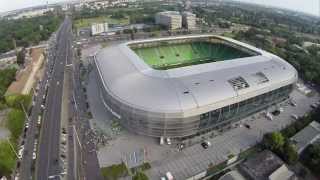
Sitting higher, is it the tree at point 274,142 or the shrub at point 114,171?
the tree at point 274,142

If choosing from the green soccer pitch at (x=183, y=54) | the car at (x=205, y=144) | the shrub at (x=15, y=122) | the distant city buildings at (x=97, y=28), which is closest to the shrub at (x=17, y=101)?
the shrub at (x=15, y=122)

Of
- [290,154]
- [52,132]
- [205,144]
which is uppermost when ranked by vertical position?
[290,154]

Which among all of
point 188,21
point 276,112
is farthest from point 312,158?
point 188,21

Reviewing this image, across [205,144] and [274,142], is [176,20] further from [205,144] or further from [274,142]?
[274,142]

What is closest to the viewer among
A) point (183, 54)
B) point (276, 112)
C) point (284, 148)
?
point (284, 148)

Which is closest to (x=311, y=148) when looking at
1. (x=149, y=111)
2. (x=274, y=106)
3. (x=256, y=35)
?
(x=274, y=106)

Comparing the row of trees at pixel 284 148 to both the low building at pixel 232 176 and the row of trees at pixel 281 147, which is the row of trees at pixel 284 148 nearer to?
the row of trees at pixel 281 147

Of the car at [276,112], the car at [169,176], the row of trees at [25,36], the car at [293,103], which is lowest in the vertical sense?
the car at [169,176]

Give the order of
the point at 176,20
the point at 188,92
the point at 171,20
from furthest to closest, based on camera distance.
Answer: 1. the point at 176,20
2. the point at 171,20
3. the point at 188,92
